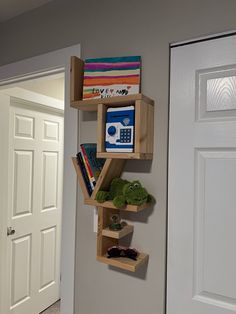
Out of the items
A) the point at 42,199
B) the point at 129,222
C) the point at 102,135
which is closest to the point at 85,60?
the point at 102,135

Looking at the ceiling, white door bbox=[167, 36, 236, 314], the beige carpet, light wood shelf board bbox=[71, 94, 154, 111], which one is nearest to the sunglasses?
white door bbox=[167, 36, 236, 314]

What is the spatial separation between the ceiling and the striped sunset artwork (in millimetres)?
618

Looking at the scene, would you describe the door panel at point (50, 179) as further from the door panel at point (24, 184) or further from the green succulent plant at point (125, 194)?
the green succulent plant at point (125, 194)

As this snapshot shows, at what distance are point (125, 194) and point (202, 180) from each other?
12.0 inches

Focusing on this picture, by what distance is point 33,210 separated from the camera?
2330 millimetres

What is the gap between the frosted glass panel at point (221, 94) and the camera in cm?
92

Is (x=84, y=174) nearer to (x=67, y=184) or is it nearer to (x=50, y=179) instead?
(x=67, y=184)

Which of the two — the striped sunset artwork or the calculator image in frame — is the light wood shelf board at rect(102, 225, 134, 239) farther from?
the striped sunset artwork

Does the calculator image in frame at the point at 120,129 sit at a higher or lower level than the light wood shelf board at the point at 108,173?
higher

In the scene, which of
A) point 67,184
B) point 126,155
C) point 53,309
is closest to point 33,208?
point 53,309

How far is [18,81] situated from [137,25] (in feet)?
2.79

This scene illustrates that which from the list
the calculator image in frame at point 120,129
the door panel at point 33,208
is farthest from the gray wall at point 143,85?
the door panel at point 33,208

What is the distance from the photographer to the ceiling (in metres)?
1.39

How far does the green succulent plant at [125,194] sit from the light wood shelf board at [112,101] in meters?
0.33
